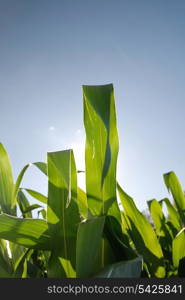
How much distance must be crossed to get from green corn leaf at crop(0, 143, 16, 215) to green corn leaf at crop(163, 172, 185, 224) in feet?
1.33

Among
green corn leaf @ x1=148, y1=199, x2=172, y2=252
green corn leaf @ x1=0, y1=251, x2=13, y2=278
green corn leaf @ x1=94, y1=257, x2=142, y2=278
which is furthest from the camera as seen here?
green corn leaf @ x1=148, y1=199, x2=172, y2=252

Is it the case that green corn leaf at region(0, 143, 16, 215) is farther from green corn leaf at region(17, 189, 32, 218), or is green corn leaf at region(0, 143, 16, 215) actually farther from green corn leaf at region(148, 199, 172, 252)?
green corn leaf at region(148, 199, 172, 252)

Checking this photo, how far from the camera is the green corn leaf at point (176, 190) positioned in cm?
67

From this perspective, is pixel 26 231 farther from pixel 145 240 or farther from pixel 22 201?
pixel 22 201

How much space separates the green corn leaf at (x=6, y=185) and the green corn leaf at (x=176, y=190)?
40cm

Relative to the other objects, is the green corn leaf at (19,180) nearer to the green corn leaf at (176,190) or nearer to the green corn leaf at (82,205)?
the green corn leaf at (82,205)

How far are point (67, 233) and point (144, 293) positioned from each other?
125 millimetres

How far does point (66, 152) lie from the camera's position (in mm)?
366

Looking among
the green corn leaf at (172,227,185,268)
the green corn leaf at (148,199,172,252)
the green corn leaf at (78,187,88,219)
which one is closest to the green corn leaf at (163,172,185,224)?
the green corn leaf at (148,199,172,252)

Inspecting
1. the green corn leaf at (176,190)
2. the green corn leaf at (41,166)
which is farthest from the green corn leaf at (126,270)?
the green corn leaf at (176,190)

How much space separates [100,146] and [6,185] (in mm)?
207

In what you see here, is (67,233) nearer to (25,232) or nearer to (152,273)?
(25,232)

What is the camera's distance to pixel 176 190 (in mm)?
705

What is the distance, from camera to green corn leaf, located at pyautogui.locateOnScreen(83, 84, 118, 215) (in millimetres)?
377
